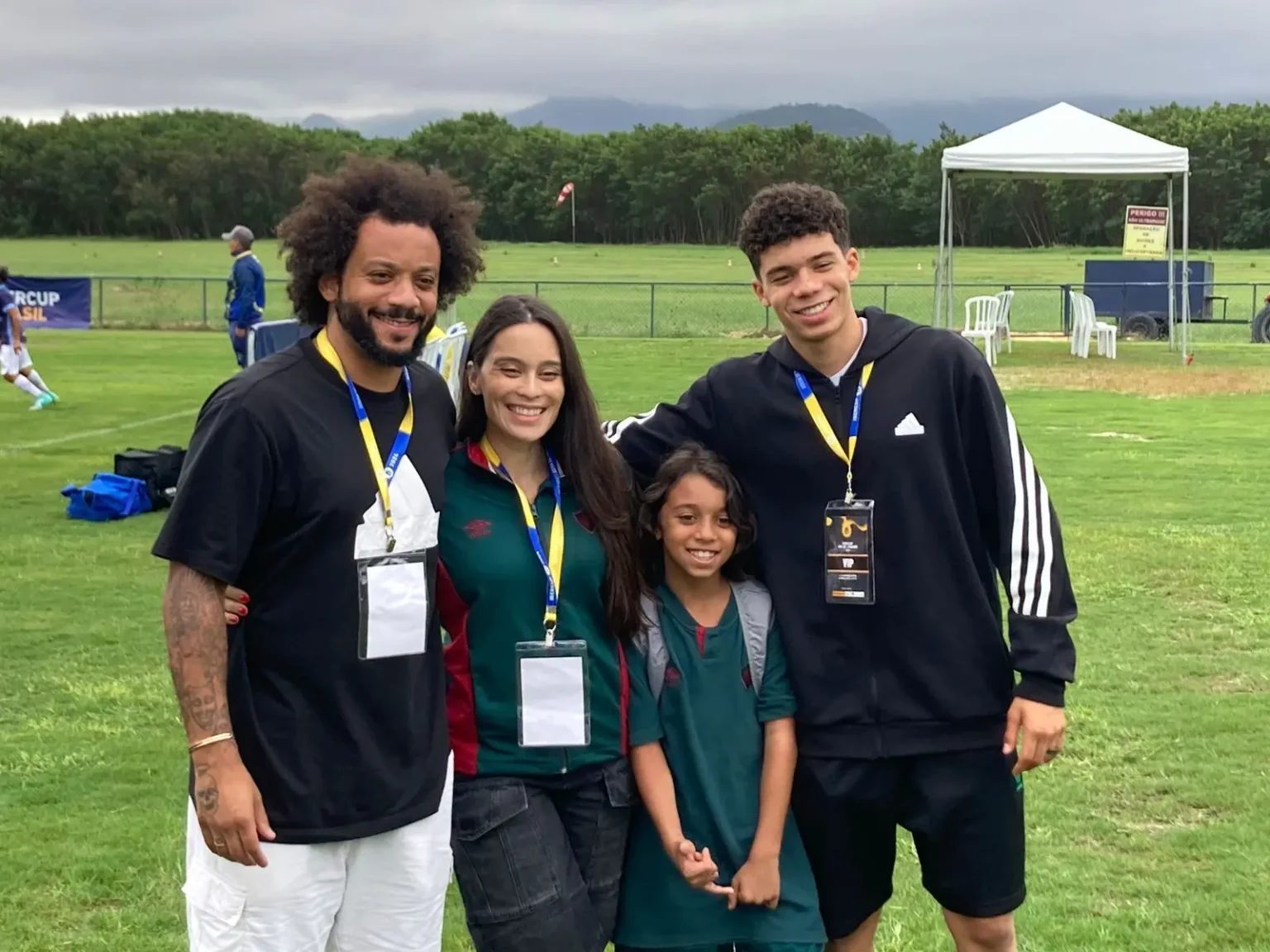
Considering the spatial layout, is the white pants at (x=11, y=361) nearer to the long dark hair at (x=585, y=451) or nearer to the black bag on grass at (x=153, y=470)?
the black bag on grass at (x=153, y=470)

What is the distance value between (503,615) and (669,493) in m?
0.47

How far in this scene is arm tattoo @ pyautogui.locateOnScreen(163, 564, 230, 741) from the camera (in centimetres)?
236

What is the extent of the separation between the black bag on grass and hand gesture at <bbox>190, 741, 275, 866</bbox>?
27.4 ft

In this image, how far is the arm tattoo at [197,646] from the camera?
7.75 ft

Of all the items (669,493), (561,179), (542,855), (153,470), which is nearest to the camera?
(542,855)

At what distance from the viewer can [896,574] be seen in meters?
2.92

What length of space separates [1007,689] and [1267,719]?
10.6ft

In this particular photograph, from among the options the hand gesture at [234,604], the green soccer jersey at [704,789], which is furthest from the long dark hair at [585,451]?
the hand gesture at [234,604]

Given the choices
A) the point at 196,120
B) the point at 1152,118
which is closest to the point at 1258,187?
the point at 1152,118

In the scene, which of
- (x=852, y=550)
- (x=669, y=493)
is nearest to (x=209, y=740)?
(x=669, y=493)

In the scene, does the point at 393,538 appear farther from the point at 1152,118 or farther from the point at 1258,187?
the point at 1152,118

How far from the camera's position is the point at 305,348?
2.55m

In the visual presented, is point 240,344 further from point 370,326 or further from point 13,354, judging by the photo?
point 370,326

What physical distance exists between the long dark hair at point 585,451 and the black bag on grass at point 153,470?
8.00 meters
